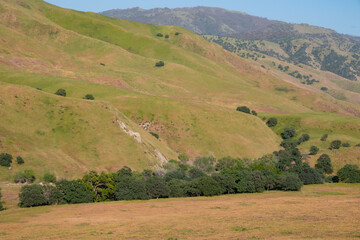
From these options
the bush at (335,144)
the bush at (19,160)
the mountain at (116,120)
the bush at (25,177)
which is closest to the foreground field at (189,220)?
the bush at (25,177)

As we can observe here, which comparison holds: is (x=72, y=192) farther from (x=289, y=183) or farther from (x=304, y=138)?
(x=304, y=138)

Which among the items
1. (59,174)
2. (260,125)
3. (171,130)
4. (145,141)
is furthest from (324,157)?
(59,174)

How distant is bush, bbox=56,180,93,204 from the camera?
64.2m

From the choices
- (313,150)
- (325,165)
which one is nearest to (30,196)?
(325,165)

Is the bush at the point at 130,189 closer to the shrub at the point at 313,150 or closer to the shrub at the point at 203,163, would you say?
the shrub at the point at 203,163

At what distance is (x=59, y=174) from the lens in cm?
7481

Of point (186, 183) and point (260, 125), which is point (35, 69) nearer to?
point (260, 125)

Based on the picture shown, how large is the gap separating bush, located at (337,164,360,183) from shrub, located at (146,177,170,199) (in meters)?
48.6

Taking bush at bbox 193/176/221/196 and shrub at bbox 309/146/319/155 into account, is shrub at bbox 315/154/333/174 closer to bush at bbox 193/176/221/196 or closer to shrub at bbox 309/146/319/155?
shrub at bbox 309/146/319/155

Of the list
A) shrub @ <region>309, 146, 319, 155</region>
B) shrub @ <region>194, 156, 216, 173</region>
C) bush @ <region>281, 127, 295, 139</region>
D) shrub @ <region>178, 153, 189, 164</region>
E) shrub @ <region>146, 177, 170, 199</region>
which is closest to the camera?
shrub @ <region>146, 177, 170, 199</region>

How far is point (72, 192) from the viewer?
64250 mm

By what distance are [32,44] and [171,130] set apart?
326 feet

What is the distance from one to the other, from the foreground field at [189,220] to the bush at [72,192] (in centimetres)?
288

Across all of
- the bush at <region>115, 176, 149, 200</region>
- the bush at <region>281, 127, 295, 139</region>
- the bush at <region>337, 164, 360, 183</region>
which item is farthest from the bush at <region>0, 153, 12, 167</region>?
the bush at <region>281, 127, 295, 139</region>
